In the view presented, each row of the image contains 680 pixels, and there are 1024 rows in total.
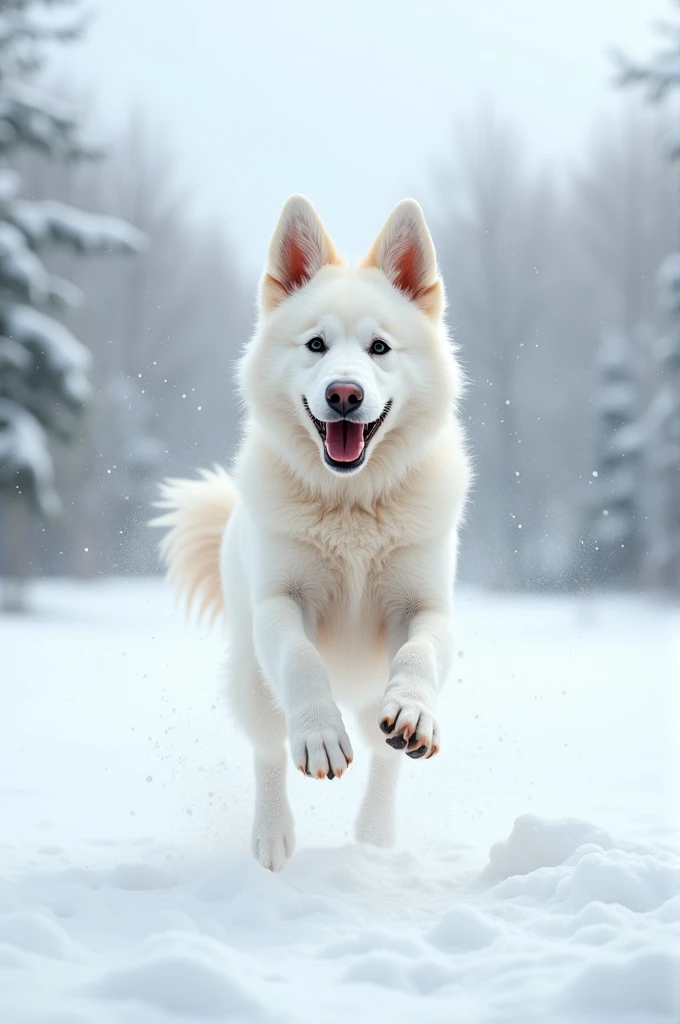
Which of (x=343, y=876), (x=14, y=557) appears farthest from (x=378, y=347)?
(x=14, y=557)

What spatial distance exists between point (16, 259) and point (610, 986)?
414 inches

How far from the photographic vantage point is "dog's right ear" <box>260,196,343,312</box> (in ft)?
11.0

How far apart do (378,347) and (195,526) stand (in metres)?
1.52

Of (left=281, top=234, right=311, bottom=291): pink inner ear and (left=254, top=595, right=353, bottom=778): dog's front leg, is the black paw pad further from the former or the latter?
Answer: (left=281, top=234, right=311, bottom=291): pink inner ear

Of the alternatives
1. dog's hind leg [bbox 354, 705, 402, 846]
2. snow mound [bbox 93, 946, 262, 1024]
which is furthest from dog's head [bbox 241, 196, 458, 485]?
snow mound [bbox 93, 946, 262, 1024]

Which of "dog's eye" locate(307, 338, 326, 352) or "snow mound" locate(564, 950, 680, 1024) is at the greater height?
"dog's eye" locate(307, 338, 326, 352)

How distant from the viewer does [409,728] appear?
2.50 m

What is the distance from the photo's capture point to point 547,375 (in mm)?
14234

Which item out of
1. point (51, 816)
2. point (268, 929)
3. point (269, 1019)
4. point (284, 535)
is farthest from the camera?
point (51, 816)

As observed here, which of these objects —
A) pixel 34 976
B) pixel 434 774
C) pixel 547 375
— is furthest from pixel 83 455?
pixel 34 976

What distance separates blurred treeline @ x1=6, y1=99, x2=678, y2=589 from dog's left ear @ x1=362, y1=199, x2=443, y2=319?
350 inches

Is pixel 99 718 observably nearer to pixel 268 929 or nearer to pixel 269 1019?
pixel 268 929

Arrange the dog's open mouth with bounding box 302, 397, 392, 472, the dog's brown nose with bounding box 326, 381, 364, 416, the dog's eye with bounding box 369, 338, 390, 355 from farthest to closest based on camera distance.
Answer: the dog's eye with bounding box 369, 338, 390, 355 < the dog's open mouth with bounding box 302, 397, 392, 472 < the dog's brown nose with bounding box 326, 381, 364, 416

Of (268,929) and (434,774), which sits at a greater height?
(434,774)
